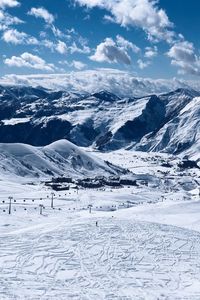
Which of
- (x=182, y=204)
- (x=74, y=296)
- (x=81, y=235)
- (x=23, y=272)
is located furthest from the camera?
(x=182, y=204)

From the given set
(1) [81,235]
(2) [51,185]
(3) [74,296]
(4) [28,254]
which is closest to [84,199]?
(2) [51,185]

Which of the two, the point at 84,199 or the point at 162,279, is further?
the point at 84,199

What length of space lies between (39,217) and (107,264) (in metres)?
47.3

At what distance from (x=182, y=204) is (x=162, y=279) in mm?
64013

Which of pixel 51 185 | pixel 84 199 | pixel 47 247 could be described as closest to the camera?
pixel 47 247

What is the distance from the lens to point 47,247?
56.6m

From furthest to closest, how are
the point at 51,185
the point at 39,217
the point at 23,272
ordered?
1. the point at 51,185
2. the point at 39,217
3. the point at 23,272

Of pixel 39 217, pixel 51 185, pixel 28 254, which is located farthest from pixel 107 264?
pixel 51 185

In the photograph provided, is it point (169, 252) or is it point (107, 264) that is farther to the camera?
point (169, 252)

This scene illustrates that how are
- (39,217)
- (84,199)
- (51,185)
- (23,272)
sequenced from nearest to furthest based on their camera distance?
(23,272)
(39,217)
(84,199)
(51,185)

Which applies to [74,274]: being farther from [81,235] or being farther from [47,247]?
[81,235]

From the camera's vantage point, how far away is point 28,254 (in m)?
53.4

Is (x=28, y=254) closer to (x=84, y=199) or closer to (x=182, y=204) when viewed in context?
(x=182, y=204)

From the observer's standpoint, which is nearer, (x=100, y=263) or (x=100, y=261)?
(x=100, y=263)
